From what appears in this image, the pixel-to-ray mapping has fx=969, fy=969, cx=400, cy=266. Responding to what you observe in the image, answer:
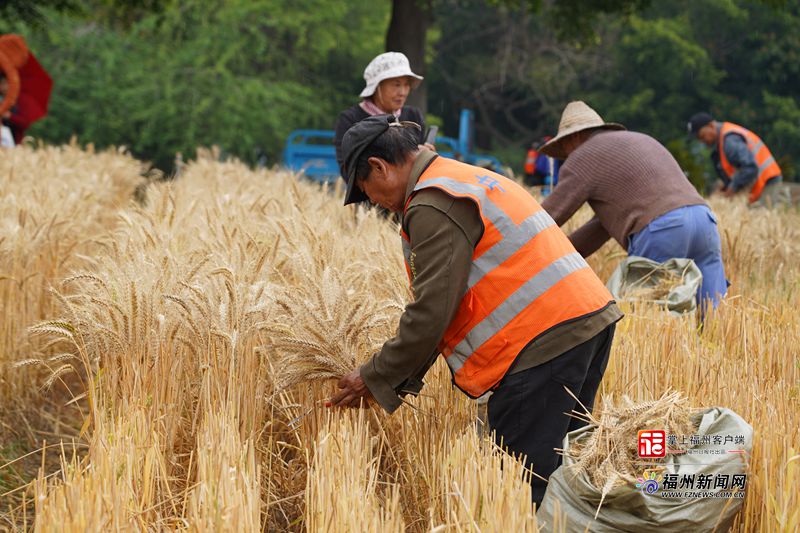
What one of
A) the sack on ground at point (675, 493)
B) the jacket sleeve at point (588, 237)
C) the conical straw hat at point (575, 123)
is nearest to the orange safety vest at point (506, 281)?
the sack on ground at point (675, 493)

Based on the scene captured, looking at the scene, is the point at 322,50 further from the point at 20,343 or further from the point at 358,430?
the point at 358,430

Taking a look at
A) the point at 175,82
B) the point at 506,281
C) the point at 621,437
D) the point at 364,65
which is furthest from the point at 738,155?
the point at 364,65

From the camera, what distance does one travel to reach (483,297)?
9.41 ft

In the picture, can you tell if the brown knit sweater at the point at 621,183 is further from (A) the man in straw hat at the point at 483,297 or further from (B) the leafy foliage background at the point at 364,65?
(B) the leafy foliage background at the point at 364,65

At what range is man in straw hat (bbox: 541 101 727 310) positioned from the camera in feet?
15.4

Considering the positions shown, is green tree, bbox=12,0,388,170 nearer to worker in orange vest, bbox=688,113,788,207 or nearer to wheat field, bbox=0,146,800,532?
worker in orange vest, bbox=688,113,788,207

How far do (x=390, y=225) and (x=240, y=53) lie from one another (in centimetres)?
2035

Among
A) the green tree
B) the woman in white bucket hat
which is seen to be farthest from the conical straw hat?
the green tree

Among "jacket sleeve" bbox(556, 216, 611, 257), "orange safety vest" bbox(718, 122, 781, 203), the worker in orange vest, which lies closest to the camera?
"jacket sleeve" bbox(556, 216, 611, 257)

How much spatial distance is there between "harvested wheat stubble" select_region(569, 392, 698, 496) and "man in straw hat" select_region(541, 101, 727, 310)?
2.02 m

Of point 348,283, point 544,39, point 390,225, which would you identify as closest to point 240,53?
point 544,39

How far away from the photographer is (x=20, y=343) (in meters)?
4.96

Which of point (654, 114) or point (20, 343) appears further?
point (654, 114)

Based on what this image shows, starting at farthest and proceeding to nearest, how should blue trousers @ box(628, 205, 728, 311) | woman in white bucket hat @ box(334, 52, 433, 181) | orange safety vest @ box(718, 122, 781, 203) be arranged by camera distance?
1. orange safety vest @ box(718, 122, 781, 203)
2. woman in white bucket hat @ box(334, 52, 433, 181)
3. blue trousers @ box(628, 205, 728, 311)
